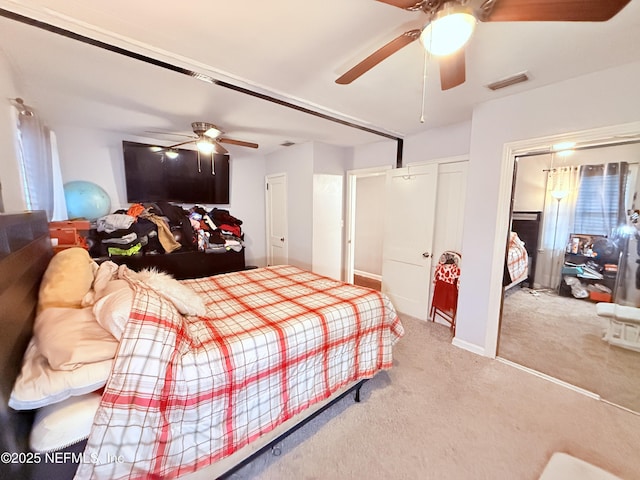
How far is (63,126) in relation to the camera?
3.03 m

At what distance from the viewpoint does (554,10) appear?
97 centimetres

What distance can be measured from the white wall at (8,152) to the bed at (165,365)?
18cm

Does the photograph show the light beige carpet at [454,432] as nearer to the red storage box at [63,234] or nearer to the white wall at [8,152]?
the white wall at [8,152]

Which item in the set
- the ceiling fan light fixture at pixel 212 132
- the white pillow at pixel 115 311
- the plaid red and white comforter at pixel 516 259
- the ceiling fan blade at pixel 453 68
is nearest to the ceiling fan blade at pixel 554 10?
the ceiling fan blade at pixel 453 68

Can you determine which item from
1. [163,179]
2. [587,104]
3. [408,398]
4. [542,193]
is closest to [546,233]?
[542,193]

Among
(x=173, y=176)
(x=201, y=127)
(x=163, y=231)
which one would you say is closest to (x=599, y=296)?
(x=201, y=127)

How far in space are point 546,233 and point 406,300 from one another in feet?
5.58

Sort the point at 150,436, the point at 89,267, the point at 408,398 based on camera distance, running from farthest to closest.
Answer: the point at 408,398
the point at 89,267
the point at 150,436

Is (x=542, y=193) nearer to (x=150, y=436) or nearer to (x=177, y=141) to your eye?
(x=150, y=436)

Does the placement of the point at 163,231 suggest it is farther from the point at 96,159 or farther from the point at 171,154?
the point at 96,159

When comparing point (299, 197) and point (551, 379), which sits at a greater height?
point (299, 197)

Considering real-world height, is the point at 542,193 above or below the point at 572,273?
above

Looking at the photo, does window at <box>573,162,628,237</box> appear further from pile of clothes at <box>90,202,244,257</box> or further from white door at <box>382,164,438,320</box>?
pile of clothes at <box>90,202,244,257</box>

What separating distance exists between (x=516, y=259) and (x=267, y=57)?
2966mm
